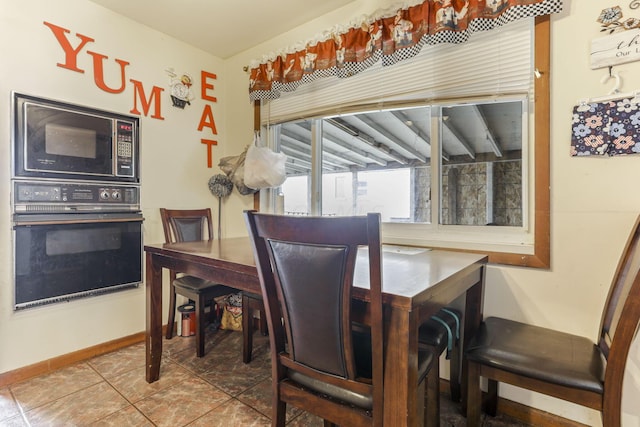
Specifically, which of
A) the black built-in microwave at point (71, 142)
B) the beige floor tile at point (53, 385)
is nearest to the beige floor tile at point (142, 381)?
the beige floor tile at point (53, 385)

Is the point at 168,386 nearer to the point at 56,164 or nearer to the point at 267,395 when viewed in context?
the point at 267,395

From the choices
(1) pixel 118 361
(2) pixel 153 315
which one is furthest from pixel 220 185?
(1) pixel 118 361

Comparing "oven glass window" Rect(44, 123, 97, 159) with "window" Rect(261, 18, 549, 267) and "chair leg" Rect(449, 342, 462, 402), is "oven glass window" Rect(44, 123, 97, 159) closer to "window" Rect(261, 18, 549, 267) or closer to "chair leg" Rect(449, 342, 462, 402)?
"window" Rect(261, 18, 549, 267)

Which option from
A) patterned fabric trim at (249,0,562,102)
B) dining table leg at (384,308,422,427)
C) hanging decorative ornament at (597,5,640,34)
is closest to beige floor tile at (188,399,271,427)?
dining table leg at (384,308,422,427)

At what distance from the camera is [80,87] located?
214 cm

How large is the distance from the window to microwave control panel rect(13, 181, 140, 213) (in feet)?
4.33

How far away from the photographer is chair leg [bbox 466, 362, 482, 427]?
1.32 meters

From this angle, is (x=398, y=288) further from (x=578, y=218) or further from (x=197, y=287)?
(x=197, y=287)

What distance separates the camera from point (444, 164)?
1.96m

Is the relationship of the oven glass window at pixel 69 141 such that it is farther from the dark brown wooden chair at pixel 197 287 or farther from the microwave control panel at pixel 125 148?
the dark brown wooden chair at pixel 197 287

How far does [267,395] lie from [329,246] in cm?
131

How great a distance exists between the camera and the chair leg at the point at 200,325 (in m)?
2.11

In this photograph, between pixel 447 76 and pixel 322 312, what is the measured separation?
61.9 inches

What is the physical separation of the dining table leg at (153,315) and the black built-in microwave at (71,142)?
87 cm
